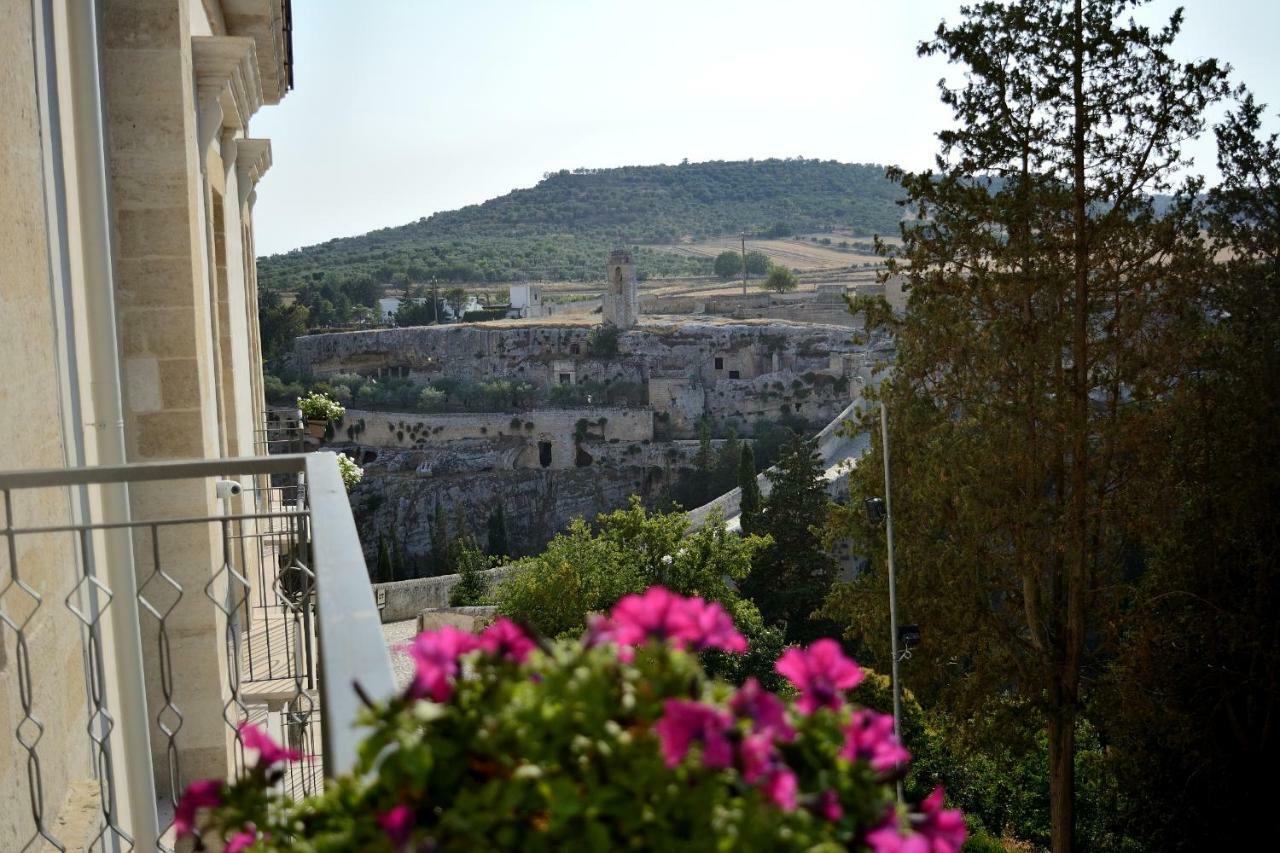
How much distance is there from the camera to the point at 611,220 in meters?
101

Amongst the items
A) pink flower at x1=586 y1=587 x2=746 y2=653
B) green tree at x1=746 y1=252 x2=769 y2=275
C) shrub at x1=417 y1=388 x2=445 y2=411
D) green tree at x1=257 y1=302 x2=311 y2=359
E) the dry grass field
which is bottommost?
shrub at x1=417 y1=388 x2=445 y2=411

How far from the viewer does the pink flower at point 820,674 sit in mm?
1037

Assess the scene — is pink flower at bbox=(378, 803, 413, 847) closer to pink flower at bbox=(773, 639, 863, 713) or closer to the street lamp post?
pink flower at bbox=(773, 639, 863, 713)

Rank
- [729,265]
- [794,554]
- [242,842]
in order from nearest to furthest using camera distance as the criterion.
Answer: [242,842] < [794,554] < [729,265]

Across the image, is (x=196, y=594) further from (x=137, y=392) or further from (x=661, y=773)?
(x=661, y=773)

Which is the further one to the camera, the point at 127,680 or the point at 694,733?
the point at 127,680

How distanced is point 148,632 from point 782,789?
432cm

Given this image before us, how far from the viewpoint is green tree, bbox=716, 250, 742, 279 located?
83188mm

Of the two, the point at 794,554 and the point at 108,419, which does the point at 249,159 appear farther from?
→ the point at 794,554

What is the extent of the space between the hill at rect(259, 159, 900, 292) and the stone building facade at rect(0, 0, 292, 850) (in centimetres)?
7780

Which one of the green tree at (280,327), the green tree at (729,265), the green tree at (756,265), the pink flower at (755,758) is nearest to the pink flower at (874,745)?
the pink flower at (755,758)

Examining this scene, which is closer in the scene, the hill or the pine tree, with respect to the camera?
the pine tree

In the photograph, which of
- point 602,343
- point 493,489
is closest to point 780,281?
point 602,343

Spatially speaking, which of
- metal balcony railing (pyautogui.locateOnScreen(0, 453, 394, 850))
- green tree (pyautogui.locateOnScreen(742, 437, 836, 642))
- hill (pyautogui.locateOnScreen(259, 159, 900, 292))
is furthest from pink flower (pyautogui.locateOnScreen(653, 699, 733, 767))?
hill (pyautogui.locateOnScreen(259, 159, 900, 292))
